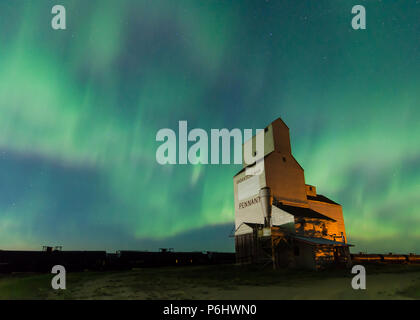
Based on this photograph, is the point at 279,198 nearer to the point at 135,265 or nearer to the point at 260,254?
the point at 260,254

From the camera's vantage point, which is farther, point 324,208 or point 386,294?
point 324,208

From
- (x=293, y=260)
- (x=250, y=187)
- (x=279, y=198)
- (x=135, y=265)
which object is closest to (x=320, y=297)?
(x=293, y=260)

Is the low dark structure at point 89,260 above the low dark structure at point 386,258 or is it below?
above

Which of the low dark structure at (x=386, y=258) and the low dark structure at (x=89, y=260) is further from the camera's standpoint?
the low dark structure at (x=386, y=258)

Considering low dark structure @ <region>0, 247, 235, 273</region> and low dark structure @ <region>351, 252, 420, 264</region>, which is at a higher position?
low dark structure @ <region>0, 247, 235, 273</region>

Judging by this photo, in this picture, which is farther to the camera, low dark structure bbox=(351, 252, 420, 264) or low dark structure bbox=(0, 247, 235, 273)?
low dark structure bbox=(351, 252, 420, 264)

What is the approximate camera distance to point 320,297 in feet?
36.3

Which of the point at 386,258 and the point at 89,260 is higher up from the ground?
the point at 89,260

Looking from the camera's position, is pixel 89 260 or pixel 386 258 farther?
pixel 386 258
